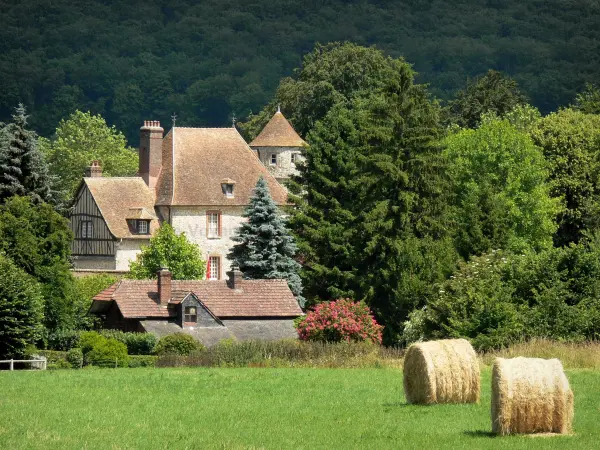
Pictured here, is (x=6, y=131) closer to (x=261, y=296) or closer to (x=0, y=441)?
(x=261, y=296)

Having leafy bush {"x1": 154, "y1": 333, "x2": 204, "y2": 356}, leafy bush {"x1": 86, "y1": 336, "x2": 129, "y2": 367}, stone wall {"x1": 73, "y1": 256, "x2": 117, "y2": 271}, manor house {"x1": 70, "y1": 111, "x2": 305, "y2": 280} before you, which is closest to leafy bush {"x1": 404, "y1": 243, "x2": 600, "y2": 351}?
leafy bush {"x1": 154, "y1": 333, "x2": 204, "y2": 356}

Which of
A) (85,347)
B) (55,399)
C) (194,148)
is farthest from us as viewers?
(194,148)

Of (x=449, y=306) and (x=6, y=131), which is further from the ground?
(x=6, y=131)

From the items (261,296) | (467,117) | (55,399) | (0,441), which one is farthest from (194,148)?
(0,441)

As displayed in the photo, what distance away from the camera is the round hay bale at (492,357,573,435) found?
22.4 meters

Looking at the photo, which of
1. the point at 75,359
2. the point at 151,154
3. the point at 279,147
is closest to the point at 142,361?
the point at 75,359

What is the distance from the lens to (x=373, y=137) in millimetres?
67625

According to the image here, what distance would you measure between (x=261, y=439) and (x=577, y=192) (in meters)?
56.8

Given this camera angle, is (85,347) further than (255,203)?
No

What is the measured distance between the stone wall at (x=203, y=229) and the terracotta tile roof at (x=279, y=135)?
15514mm

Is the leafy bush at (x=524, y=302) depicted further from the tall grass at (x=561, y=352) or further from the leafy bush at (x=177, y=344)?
the leafy bush at (x=177, y=344)

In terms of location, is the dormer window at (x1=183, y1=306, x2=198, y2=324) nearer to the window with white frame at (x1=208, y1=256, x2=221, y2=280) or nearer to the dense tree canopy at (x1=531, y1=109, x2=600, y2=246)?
the dense tree canopy at (x1=531, y1=109, x2=600, y2=246)

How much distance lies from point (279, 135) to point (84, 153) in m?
20.2

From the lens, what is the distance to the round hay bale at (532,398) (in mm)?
22391
